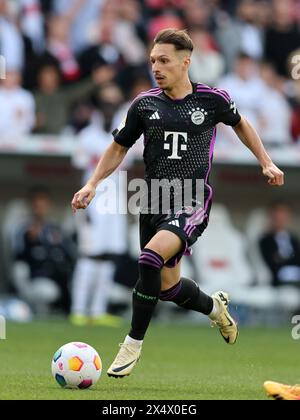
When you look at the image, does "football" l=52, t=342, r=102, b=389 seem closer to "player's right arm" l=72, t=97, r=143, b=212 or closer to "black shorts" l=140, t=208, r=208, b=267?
"black shorts" l=140, t=208, r=208, b=267

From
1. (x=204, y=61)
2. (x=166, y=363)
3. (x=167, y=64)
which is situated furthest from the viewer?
(x=204, y=61)

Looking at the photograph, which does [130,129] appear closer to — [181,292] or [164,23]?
[181,292]

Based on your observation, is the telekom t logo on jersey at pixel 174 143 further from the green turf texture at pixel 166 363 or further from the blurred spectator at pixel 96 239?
the blurred spectator at pixel 96 239

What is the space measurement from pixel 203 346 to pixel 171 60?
486cm

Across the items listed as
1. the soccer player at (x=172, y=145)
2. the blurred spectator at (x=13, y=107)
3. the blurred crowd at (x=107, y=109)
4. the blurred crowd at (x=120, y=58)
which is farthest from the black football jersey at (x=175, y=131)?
the blurred spectator at (x=13, y=107)

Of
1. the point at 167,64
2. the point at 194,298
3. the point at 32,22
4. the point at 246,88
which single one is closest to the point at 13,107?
the point at 32,22

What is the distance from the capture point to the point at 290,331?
14.8 meters

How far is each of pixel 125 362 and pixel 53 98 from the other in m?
8.57

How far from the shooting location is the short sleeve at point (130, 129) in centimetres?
855

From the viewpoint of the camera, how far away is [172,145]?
850 centimetres
